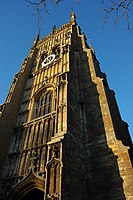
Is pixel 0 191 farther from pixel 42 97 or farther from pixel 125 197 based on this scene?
pixel 42 97

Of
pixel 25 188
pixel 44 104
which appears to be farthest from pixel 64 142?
pixel 44 104

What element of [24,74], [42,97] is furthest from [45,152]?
[24,74]

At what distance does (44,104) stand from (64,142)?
629cm

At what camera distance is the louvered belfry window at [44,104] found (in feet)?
43.7

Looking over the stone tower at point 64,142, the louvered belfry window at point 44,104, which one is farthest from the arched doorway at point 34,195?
the louvered belfry window at point 44,104

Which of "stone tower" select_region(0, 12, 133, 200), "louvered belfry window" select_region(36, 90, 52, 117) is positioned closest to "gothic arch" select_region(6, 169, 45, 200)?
"stone tower" select_region(0, 12, 133, 200)

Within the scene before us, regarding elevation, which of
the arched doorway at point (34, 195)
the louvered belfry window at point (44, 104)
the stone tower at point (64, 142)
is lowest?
the arched doorway at point (34, 195)

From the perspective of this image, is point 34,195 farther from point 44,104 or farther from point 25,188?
point 44,104

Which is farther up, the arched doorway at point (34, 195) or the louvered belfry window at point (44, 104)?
the louvered belfry window at point (44, 104)

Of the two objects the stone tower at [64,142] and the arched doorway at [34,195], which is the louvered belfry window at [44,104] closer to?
the stone tower at [64,142]

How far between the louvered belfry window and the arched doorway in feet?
17.5

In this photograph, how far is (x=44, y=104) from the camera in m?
14.0

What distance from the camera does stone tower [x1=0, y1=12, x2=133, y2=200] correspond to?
25.6 feet

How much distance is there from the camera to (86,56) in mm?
17703
